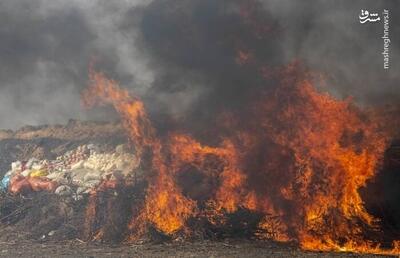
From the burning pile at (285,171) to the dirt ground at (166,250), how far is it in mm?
534

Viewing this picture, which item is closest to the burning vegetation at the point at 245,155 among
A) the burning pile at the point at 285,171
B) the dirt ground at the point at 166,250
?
the burning pile at the point at 285,171

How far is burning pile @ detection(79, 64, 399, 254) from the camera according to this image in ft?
36.8

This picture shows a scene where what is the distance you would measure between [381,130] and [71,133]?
1384 centimetres

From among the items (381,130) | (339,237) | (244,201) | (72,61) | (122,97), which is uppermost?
(72,61)

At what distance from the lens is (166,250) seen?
36.3 ft

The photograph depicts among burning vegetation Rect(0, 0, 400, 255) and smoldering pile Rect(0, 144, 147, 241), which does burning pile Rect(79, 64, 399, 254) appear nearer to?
burning vegetation Rect(0, 0, 400, 255)

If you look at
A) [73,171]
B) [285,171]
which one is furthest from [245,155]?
[73,171]

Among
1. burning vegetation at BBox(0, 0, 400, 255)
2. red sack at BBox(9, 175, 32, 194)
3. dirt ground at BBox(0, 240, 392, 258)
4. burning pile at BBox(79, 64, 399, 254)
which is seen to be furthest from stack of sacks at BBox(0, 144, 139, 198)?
dirt ground at BBox(0, 240, 392, 258)

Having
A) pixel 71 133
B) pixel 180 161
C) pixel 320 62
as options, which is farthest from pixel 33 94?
pixel 320 62

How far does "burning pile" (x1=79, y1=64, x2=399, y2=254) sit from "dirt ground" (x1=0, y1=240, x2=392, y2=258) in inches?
21.0

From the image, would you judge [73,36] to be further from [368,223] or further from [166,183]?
[368,223]

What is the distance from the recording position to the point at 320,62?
13875mm

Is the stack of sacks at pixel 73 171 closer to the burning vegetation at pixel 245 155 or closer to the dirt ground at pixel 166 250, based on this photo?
the burning vegetation at pixel 245 155

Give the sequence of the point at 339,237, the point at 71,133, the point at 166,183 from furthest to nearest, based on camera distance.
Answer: the point at 71,133
the point at 166,183
the point at 339,237
